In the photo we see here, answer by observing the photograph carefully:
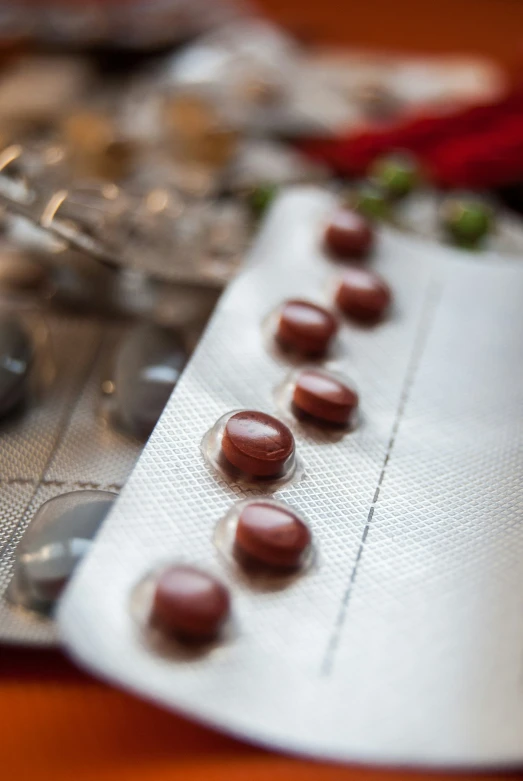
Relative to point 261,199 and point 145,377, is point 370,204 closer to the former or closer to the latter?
point 261,199

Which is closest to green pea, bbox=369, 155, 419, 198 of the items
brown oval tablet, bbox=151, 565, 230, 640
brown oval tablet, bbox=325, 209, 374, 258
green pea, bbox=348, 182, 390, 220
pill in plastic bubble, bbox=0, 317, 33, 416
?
green pea, bbox=348, 182, 390, 220

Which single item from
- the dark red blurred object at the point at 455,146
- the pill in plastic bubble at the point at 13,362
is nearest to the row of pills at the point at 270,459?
the pill in plastic bubble at the point at 13,362

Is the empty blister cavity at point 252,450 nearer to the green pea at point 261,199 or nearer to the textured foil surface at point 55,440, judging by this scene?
the textured foil surface at point 55,440

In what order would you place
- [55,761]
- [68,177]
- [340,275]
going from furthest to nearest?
[68,177] < [340,275] < [55,761]

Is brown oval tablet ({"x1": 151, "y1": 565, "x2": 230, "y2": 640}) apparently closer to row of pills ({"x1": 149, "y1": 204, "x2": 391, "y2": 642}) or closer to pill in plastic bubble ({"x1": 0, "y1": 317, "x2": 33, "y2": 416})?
row of pills ({"x1": 149, "y1": 204, "x2": 391, "y2": 642})

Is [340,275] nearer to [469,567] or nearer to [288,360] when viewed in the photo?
[288,360]

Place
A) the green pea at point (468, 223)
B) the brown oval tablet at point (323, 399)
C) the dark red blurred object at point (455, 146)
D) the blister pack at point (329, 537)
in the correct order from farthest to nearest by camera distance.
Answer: the dark red blurred object at point (455, 146) → the green pea at point (468, 223) → the brown oval tablet at point (323, 399) → the blister pack at point (329, 537)

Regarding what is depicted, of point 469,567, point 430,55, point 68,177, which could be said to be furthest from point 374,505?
point 430,55
